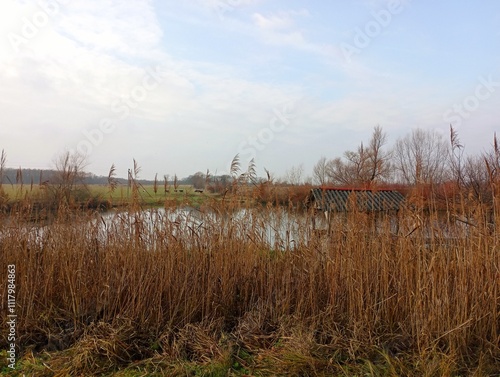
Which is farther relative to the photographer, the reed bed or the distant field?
the distant field

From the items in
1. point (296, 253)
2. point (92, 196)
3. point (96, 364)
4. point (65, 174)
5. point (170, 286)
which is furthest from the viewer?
point (92, 196)

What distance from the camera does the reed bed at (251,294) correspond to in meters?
2.66

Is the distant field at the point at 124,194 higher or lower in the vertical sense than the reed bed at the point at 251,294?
higher

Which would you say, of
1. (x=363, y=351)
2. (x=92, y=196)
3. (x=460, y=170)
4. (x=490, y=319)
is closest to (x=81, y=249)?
(x=92, y=196)

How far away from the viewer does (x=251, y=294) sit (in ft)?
11.4

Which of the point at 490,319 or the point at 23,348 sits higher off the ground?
the point at 490,319

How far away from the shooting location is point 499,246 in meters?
2.90

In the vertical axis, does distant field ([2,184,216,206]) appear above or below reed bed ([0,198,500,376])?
above

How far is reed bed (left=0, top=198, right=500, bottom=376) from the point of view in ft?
8.71

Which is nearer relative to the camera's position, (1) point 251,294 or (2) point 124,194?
(1) point 251,294

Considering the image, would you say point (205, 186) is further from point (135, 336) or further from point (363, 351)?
point (363, 351)

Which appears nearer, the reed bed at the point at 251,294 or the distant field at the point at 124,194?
the reed bed at the point at 251,294

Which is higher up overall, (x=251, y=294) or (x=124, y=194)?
(x=124, y=194)

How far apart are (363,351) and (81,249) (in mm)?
3220
